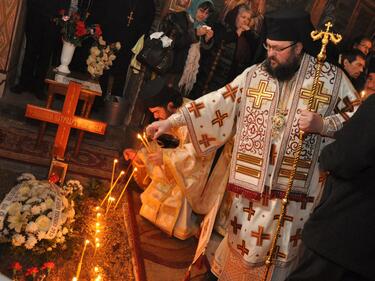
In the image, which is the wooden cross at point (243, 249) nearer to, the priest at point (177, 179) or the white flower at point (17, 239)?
the priest at point (177, 179)

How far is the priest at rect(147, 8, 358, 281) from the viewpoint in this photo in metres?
3.32

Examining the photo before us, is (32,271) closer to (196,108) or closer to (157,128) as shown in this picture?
(157,128)

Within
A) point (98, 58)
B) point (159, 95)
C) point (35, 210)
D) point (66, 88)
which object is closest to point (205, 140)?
point (159, 95)

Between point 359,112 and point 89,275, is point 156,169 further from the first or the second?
point 359,112

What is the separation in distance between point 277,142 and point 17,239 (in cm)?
196

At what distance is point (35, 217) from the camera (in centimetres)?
350

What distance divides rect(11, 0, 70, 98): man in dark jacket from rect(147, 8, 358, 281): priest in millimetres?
3389

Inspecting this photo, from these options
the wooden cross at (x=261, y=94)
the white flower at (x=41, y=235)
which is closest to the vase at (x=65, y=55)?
the white flower at (x=41, y=235)

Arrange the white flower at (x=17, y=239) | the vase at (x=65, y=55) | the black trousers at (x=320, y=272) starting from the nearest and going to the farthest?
the black trousers at (x=320, y=272) → the white flower at (x=17, y=239) → the vase at (x=65, y=55)

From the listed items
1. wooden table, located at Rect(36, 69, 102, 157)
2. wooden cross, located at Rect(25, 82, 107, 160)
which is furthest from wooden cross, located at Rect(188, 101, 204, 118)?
wooden table, located at Rect(36, 69, 102, 157)

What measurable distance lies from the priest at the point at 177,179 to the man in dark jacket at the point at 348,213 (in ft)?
6.45

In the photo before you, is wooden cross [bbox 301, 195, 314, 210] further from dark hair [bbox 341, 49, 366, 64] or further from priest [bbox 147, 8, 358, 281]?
dark hair [bbox 341, 49, 366, 64]

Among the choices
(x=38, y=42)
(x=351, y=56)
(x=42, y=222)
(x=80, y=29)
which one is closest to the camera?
(x=42, y=222)

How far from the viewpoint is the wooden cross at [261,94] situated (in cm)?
340
